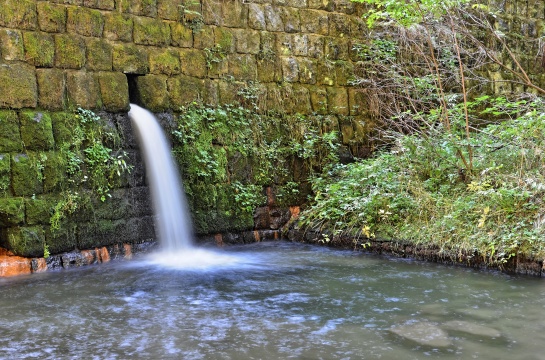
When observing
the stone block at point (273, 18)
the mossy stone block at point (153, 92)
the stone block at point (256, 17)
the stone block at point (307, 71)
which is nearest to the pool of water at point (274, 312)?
the mossy stone block at point (153, 92)

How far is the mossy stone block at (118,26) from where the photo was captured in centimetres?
687

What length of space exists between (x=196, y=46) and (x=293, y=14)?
1.76 m

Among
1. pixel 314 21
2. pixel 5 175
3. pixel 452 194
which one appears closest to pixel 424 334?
pixel 452 194

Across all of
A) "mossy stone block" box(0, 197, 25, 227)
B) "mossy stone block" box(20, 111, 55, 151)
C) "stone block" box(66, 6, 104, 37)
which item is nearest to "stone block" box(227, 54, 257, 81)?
"stone block" box(66, 6, 104, 37)

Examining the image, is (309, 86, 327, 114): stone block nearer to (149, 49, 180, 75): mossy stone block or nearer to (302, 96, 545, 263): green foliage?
(302, 96, 545, 263): green foliage

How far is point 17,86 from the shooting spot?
6.05m

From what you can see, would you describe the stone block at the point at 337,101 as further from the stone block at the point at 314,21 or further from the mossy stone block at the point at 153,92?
the mossy stone block at the point at 153,92

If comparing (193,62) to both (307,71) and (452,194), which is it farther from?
(452,194)

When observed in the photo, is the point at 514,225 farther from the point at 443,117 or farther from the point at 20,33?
the point at 20,33

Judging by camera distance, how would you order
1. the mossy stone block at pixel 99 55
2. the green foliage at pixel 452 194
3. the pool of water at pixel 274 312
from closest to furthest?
the pool of water at pixel 274 312 → the green foliage at pixel 452 194 → the mossy stone block at pixel 99 55

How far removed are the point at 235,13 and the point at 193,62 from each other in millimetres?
1028

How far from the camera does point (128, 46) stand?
277 inches

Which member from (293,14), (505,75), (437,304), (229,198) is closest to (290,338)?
(437,304)

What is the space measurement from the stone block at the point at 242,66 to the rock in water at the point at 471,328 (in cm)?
500
